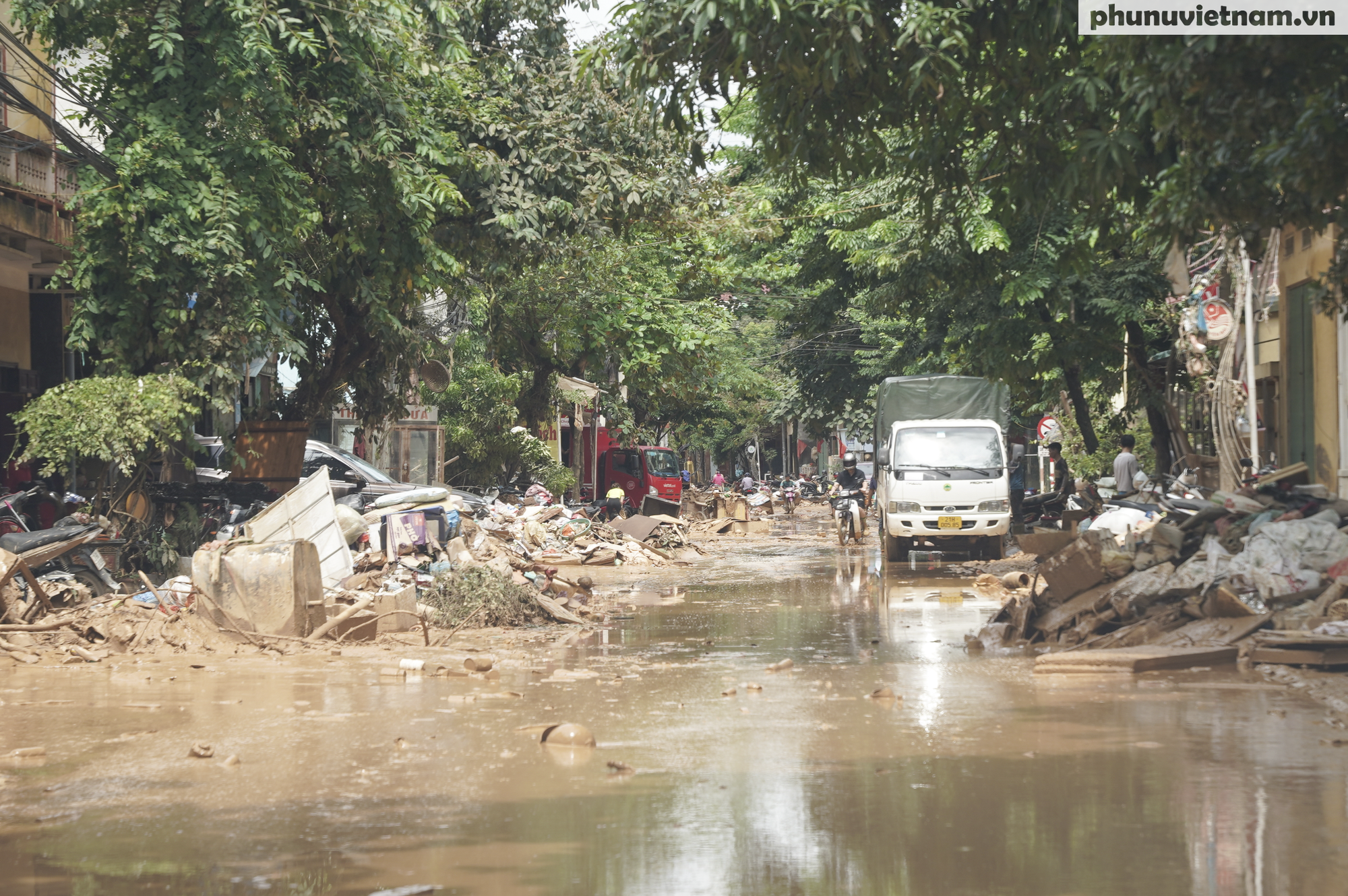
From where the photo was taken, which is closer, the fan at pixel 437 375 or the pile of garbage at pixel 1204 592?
the pile of garbage at pixel 1204 592

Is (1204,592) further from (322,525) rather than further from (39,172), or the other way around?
(39,172)

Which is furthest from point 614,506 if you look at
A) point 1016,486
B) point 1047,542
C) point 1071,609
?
point 1071,609

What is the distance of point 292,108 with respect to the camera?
13000 mm

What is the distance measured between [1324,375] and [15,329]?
678 inches

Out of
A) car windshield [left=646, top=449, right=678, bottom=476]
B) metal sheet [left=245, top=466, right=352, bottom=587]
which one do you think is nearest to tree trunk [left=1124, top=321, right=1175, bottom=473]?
metal sheet [left=245, top=466, right=352, bottom=587]

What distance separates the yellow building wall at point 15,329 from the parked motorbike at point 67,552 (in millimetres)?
6309

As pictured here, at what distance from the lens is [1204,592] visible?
9570mm

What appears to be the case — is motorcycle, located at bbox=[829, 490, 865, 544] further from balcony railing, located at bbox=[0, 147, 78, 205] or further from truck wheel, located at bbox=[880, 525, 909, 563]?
balcony railing, located at bbox=[0, 147, 78, 205]

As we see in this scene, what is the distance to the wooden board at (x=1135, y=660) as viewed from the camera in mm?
8383

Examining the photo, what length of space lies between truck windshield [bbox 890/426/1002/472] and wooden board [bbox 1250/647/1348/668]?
10.4 meters

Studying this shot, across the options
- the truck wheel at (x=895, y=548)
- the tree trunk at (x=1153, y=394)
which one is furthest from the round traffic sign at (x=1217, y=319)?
the truck wheel at (x=895, y=548)

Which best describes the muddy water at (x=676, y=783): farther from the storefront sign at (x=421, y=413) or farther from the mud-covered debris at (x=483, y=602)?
the storefront sign at (x=421, y=413)

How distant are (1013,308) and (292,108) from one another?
38.5 feet

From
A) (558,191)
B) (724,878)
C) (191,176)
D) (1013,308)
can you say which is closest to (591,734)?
(724,878)
